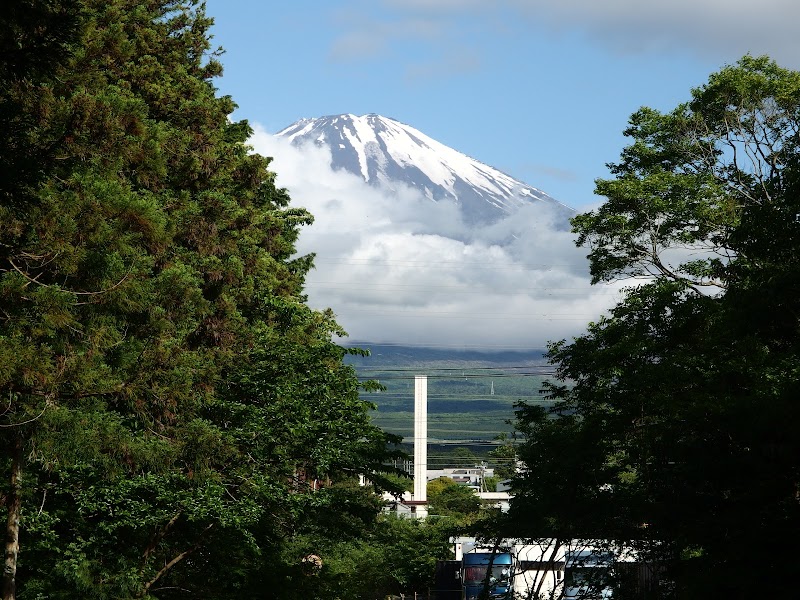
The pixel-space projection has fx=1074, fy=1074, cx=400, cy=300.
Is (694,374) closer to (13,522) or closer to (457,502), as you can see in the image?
(13,522)

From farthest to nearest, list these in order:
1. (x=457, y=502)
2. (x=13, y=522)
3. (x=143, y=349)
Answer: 1. (x=457, y=502)
2. (x=143, y=349)
3. (x=13, y=522)

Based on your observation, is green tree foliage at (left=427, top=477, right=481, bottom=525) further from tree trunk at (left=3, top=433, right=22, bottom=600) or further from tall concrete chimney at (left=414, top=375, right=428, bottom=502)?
tree trunk at (left=3, top=433, right=22, bottom=600)

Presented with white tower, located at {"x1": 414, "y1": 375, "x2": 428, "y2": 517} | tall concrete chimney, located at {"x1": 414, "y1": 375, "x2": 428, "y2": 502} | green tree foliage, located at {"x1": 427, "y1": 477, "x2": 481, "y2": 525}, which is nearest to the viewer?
green tree foliage, located at {"x1": 427, "y1": 477, "x2": 481, "y2": 525}

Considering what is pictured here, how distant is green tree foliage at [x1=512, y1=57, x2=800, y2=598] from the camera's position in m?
14.2

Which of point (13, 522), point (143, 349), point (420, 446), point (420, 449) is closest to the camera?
point (13, 522)

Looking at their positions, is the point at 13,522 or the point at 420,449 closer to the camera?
the point at 13,522

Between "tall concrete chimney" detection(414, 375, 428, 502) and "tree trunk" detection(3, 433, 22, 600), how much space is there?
8352cm

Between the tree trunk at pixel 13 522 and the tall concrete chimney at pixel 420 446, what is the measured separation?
274 feet

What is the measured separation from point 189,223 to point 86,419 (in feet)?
20.6

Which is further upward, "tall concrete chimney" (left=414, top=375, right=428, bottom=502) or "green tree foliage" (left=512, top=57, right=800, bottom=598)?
"green tree foliage" (left=512, top=57, right=800, bottom=598)

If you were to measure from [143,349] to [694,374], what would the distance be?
33.8 ft

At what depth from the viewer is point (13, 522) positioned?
52.3ft

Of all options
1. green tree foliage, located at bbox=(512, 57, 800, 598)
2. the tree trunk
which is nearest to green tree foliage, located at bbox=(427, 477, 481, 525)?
green tree foliage, located at bbox=(512, 57, 800, 598)

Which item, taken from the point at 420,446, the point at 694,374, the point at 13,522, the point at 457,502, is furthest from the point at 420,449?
the point at 13,522
